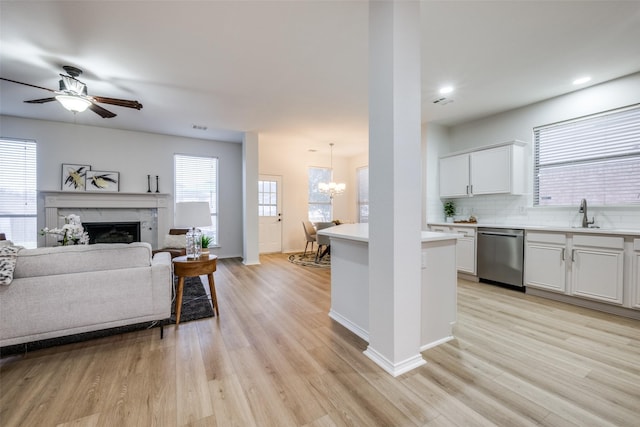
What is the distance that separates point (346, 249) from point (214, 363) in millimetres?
1444

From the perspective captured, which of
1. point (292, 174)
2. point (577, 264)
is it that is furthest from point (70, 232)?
point (577, 264)

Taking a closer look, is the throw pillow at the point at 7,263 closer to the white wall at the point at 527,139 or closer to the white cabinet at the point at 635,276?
the white wall at the point at 527,139

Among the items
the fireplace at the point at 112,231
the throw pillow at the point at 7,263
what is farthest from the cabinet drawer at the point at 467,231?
the fireplace at the point at 112,231

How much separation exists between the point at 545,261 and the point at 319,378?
136 inches

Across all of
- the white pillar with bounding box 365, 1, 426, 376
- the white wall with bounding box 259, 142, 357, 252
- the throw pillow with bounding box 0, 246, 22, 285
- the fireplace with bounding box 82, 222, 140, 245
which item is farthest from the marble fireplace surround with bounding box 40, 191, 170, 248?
the white pillar with bounding box 365, 1, 426, 376

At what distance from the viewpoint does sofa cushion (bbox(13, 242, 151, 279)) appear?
2.03 m

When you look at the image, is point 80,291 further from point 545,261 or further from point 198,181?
point 545,261

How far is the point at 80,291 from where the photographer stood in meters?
2.11

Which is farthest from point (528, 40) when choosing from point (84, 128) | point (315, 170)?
point (84, 128)

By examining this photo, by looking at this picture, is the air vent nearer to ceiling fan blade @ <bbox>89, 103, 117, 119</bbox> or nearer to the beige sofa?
the beige sofa

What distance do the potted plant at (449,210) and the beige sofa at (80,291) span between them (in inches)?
191

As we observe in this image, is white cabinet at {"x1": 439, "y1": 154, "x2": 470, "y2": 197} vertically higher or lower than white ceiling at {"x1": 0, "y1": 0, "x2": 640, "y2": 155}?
lower

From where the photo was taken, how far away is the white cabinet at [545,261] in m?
3.28

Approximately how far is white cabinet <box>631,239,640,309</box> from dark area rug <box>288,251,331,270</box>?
158 inches
